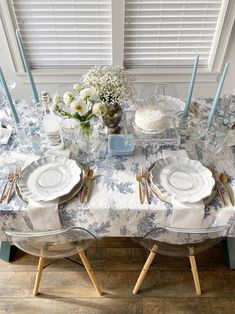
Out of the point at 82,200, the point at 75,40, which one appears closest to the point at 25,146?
the point at 82,200

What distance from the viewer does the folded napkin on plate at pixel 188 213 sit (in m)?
1.14

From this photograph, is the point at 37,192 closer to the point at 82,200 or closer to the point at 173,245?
the point at 82,200

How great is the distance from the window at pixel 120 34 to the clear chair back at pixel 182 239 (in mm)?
1423

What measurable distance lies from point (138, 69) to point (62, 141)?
1147 millimetres

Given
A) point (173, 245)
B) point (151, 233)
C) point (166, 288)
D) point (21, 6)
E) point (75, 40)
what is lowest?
point (166, 288)

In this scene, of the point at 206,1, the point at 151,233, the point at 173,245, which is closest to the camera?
the point at 151,233

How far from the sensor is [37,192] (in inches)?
46.6

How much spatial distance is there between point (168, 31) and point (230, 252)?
5.08 feet

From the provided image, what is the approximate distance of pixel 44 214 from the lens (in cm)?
116

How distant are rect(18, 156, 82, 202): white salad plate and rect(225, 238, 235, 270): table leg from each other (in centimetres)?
103

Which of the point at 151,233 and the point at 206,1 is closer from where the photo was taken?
the point at 151,233

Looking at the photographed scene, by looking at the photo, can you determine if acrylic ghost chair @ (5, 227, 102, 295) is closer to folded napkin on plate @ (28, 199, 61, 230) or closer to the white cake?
folded napkin on plate @ (28, 199, 61, 230)

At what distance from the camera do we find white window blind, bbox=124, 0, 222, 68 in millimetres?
1936

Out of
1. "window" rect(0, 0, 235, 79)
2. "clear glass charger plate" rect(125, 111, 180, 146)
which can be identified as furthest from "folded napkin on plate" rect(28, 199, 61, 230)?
"window" rect(0, 0, 235, 79)
